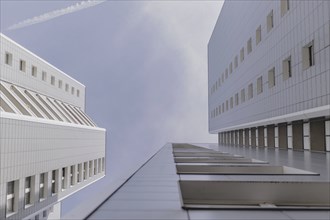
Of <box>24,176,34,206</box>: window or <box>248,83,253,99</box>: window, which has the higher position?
<box>248,83,253,99</box>: window

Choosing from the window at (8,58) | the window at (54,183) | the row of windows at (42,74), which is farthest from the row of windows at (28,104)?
the window at (54,183)

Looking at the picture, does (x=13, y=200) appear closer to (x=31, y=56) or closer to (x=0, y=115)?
(x=0, y=115)

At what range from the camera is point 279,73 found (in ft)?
98.5

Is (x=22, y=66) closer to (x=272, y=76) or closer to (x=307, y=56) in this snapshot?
(x=272, y=76)

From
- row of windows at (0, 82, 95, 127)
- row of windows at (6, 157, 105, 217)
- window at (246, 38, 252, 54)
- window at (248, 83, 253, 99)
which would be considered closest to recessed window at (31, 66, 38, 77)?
row of windows at (0, 82, 95, 127)

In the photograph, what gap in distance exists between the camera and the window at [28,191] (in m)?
39.0

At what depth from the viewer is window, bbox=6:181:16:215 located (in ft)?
112

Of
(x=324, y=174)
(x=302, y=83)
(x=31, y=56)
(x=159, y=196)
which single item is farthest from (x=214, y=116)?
(x=159, y=196)

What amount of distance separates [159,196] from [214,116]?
2582 inches

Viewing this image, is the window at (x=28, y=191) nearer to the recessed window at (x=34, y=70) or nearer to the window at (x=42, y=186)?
the window at (x=42, y=186)

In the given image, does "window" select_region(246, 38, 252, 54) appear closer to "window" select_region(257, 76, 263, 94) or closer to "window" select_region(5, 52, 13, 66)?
"window" select_region(257, 76, 263, 94)

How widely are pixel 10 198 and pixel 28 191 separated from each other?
16.6ft

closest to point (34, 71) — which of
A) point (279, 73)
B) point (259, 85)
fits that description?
point (259, 85)

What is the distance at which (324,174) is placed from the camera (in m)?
13.6
